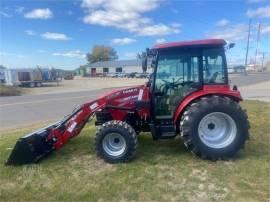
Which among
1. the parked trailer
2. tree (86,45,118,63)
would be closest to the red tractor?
the parked trailer

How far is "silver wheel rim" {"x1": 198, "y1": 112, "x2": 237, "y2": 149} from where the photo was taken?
5.82 meters

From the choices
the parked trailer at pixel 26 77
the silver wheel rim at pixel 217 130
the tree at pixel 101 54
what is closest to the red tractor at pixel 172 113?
the silver wheel rim at pixel 217 130

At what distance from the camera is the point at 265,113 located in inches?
400

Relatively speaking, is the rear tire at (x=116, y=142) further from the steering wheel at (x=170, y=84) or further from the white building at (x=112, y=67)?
the white building at (x=112, y=67)

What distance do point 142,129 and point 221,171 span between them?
1.89 meters

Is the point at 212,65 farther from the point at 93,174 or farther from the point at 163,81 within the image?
the point at 93,174

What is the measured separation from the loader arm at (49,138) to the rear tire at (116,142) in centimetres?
62

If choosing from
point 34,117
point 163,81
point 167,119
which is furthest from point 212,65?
point 34,117

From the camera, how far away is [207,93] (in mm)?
5812

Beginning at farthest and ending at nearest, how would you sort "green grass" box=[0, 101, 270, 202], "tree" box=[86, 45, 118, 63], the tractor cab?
1. "tree" box=[86, 45, 118, 63]
2. the tractor cab
3. "green grass" box=[0, 101, 270, 202]

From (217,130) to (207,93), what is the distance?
2.56ft

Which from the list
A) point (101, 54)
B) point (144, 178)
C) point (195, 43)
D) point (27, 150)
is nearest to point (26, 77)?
point (27, 150)

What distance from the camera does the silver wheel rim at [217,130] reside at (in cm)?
582

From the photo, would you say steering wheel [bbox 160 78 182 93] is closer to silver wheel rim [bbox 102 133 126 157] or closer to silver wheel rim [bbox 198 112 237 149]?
silver wheel rim [bbox 198 112 237 149]
